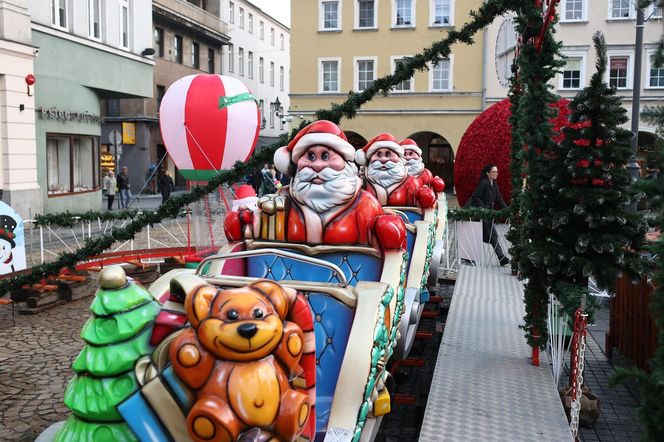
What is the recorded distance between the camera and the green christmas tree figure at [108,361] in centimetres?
250

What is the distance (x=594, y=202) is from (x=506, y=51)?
277 centimetres

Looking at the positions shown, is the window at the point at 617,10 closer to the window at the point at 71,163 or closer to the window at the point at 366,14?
the window at the point at 366,14

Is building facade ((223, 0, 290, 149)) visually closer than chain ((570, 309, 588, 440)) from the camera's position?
No

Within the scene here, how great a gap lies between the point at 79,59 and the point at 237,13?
80.6 ft

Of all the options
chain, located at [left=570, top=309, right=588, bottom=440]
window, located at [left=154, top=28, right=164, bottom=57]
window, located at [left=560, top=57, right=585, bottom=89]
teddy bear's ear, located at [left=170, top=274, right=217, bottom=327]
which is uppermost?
window, located at [left=154, top=28, right=164, bottom=57]

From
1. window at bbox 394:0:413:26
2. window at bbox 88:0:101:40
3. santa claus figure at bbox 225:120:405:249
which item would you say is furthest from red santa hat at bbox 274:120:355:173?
window at bbox 394:0:413:26

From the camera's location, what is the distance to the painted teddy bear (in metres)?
2.33

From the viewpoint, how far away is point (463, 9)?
26969 millimetres

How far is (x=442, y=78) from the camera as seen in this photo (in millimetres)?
27625

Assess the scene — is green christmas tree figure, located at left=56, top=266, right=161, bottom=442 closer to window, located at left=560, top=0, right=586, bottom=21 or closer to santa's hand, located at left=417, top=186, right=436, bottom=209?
santa's hand, located at left=417, top=186, right=436, bottom=209

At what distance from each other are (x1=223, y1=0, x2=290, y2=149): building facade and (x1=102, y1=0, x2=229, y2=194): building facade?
12.6 feet

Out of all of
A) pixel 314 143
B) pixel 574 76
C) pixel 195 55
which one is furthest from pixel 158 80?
pixel 314 143

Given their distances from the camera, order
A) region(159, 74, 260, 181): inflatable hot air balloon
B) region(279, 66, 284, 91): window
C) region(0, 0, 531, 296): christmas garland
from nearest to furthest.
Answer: region(0, 0, 531, 296): christmas garland
region(159, 74, 260, 181): inflatable hot air balloon
region(279, 66, 284, 91): window

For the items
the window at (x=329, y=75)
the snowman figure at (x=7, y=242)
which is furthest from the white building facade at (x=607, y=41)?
the snowman figure at (x=7, y=242)
